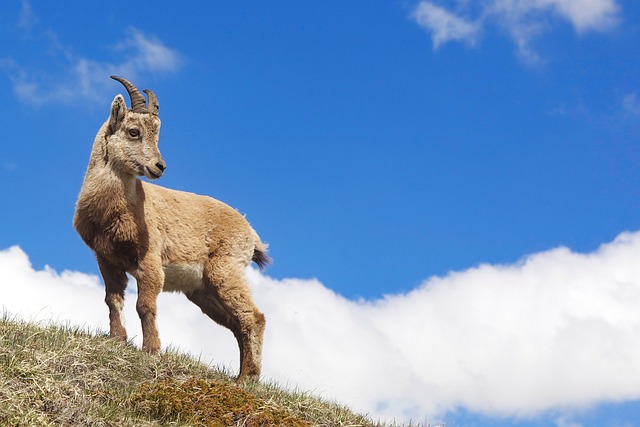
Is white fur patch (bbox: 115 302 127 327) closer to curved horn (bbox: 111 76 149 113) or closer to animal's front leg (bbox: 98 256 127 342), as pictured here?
animal's front leg (bbox: 98 256 127 342)

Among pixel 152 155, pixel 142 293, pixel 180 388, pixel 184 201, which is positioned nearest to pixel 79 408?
pixel 180 388

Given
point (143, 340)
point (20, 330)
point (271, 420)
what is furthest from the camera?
point (143, 340)

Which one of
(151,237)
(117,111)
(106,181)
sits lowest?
(151,237)

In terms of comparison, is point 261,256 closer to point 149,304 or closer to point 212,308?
point 212,308

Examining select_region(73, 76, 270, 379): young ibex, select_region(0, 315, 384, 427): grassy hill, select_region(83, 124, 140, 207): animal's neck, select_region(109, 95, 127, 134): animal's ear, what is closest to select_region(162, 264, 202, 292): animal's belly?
select_region(73, 76, 270, 379): young ibex

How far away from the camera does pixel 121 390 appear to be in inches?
372

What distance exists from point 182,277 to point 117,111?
275 cm

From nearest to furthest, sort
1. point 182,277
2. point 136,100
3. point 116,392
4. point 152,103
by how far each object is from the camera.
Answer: point 116,392, point 136,100, point 152,103, point 182,277

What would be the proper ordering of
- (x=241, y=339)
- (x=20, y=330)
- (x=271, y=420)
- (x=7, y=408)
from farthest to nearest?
(x=241, y=339), (x=20, y=330), (x=271, y=420), (x=7, y=408)

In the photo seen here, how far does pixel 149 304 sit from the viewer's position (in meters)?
11.2

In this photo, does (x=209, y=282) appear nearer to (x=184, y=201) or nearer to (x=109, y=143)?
(x=184, y=201)

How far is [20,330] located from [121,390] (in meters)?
1.96

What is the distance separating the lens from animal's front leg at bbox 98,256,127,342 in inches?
451

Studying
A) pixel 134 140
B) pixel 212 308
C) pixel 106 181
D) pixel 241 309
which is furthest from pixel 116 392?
pixel 134 140
